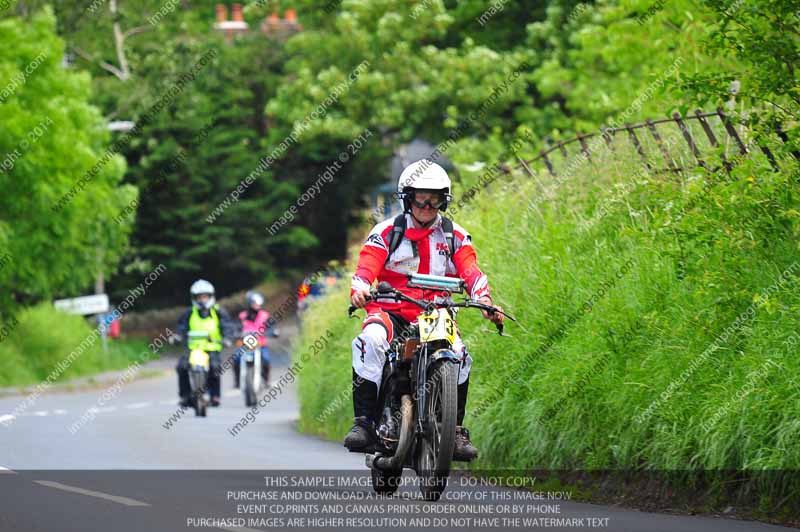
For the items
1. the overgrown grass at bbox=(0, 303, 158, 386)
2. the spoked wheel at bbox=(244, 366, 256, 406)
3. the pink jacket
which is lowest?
the overgrown grass at bbox=(0, 303, 158, 386)

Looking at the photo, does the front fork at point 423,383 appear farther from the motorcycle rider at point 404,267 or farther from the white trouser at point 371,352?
the white trouser at point 371,352

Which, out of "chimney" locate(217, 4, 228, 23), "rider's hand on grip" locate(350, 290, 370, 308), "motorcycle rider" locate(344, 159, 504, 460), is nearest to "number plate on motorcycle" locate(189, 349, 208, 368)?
"motorcycle rider" locate(344, 159, 504, 460)

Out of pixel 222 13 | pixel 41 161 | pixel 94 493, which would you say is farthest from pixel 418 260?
pixel 222 13

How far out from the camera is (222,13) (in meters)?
64.8

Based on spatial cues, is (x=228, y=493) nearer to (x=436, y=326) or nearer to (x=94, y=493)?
(x=94, y=493)

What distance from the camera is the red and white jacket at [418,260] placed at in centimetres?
1120

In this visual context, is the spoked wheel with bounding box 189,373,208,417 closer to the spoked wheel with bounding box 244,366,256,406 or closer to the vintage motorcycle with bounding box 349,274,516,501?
the spoked wheel with bounding box 244,366,256,406

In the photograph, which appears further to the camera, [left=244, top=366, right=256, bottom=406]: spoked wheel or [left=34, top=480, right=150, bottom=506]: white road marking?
[left=244, top=366, right=256, bottom=406]: spoked wheel

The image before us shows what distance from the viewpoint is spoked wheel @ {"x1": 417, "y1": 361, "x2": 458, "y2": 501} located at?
10258mm

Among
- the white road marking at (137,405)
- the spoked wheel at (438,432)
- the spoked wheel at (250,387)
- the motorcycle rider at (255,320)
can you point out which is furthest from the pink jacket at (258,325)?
the spoked wheel at (438,432)

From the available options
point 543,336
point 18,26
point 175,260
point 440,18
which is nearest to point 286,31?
point 175,260

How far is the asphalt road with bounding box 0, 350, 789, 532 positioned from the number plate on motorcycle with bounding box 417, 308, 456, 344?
108 cm

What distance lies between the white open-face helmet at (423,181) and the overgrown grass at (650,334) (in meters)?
1.62

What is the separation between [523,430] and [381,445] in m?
2.22
